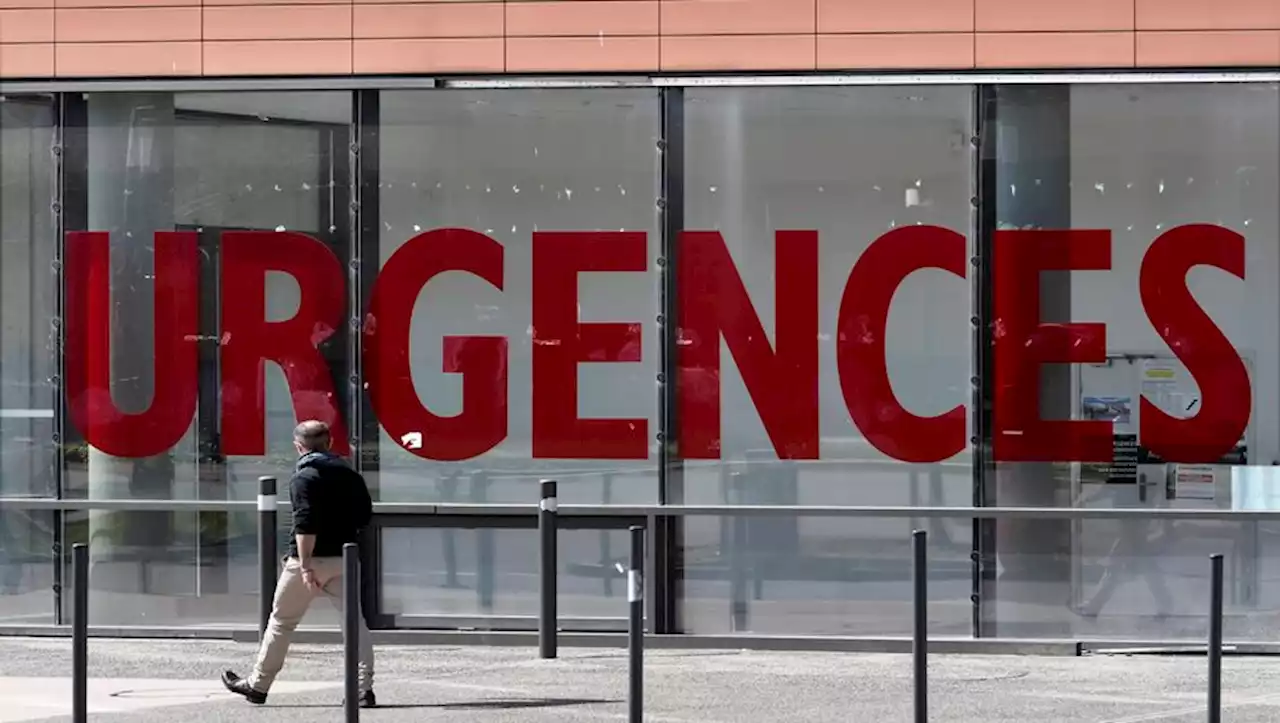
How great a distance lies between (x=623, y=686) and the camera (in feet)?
43.7

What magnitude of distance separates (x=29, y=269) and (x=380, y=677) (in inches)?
176

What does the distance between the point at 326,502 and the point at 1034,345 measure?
204 inches

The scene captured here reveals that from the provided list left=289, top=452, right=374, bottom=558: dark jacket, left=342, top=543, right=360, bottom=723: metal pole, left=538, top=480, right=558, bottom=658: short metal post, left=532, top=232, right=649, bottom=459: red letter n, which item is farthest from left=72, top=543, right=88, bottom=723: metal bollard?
left=532, top=232, right=649, bottom=459: red letter n

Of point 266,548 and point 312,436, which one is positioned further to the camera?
point 266,548

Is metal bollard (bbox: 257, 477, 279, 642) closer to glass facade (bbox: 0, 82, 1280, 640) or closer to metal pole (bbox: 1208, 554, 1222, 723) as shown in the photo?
glass facade (bbox: 0, 82, 1280, 640)

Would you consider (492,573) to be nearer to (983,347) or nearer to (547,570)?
(547,570)

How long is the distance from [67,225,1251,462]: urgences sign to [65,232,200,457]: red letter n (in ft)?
0.03

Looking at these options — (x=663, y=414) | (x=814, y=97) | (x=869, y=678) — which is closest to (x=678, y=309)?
(x=663, y=414)

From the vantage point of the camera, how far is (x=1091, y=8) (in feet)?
49.7

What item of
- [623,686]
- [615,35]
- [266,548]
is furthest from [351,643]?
[615,35]

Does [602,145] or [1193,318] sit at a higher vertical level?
[602,145]

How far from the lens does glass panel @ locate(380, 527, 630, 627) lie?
15.6 metres

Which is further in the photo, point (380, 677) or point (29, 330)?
point (29, 330)

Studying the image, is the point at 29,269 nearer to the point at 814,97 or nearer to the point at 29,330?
the point at 29,330
